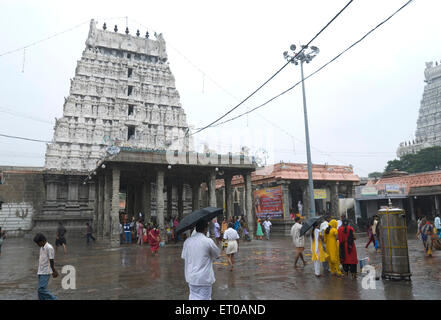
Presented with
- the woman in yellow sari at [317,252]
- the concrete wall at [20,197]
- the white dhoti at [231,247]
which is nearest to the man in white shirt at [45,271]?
the white dhoti at [231,247]

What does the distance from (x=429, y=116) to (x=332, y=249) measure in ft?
311

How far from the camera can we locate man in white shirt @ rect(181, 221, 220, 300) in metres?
4.52

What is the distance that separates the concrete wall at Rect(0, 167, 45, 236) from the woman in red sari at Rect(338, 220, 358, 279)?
29907 mm

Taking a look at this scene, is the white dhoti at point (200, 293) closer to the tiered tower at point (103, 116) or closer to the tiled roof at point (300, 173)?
the tiled roof at point (300, 173)

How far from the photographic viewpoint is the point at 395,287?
7.11 meters

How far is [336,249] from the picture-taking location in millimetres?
8664

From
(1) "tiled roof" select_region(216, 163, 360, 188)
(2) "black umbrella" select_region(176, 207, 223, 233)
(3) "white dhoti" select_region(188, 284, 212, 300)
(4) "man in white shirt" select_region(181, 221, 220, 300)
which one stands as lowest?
(3) "white dhoti" select_region(188, 284, 212, 300)

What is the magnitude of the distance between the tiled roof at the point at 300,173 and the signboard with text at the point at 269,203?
102 cm

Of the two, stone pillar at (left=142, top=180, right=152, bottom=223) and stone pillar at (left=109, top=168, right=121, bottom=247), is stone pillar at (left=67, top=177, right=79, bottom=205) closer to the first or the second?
stone pillar at (left=142, top=180, right=152, bottom=223)

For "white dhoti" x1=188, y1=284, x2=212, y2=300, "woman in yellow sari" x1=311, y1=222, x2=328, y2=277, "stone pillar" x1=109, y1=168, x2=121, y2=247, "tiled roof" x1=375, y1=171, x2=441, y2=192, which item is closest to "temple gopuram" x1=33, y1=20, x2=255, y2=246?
"stone pillar" x1=109, y1=168, x2=121, y2=247

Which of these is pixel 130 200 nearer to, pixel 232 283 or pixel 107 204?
pixel 107 204

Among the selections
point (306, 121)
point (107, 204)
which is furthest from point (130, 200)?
point (306, 121)

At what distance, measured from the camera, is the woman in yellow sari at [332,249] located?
28.2 feet
